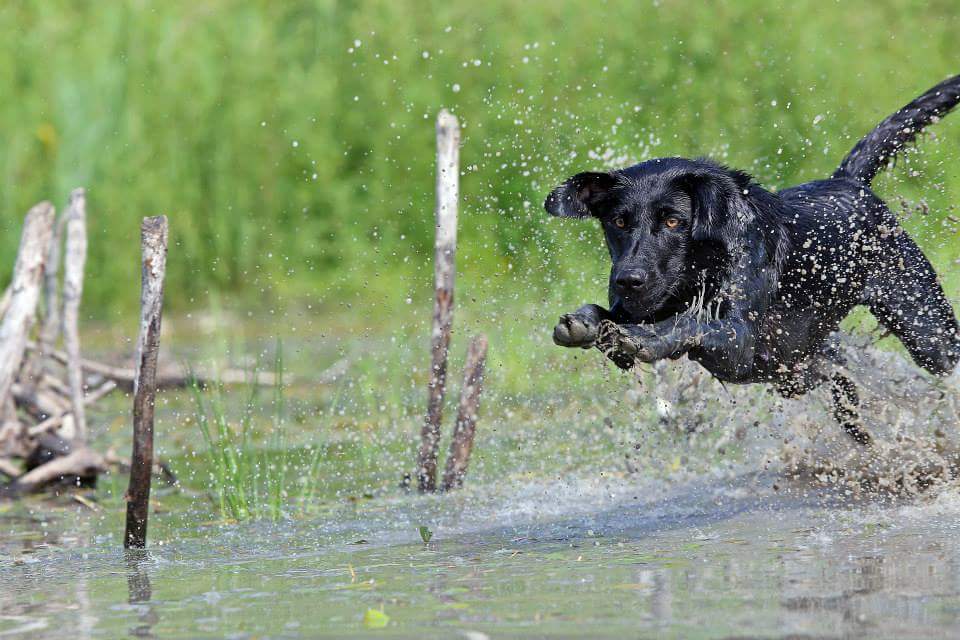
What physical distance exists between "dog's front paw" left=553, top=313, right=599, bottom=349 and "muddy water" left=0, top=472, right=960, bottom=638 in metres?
0.77

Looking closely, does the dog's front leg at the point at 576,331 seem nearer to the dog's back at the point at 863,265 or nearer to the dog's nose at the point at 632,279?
the dog's nose at the point at 632,279

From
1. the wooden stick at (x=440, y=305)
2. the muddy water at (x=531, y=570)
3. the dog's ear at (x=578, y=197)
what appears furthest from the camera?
the wooden stick at (x=440, y=305)

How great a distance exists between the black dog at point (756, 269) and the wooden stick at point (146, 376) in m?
1.66

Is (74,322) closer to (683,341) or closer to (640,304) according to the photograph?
(640,304)

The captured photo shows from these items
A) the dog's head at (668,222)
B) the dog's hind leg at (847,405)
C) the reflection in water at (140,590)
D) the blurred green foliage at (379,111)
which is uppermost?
the blurred green foliage at (379,111)

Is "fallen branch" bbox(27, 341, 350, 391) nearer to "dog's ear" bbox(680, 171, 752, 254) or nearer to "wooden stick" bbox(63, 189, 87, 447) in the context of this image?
"wooden stick" bbox(63, 189, 87, 447)

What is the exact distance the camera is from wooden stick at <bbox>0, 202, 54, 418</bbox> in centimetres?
779

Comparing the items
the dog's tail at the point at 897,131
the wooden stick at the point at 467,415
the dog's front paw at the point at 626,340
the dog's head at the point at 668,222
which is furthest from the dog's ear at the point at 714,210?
the wooden stick at the point at 467,415

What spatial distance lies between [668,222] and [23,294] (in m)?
3.94

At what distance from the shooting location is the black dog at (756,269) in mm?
5484

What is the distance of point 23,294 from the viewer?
25.7ft

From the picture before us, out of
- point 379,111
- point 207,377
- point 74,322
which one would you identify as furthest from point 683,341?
point 379,111

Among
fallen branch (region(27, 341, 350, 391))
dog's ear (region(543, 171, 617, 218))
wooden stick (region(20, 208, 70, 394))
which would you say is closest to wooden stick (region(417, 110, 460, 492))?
dog's ear (region(543, 171, 617, 218))

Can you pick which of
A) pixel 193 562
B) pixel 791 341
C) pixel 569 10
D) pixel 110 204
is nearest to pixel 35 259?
pixel 193 562
